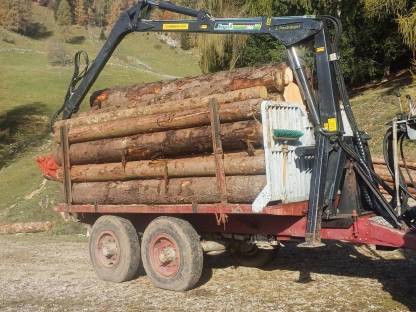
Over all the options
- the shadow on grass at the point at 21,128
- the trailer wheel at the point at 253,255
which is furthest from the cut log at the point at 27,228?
the shadow on grass at the point at 21,128

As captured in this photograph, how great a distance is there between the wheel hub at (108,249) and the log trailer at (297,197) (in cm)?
8

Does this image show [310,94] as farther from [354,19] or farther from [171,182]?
[354,19]

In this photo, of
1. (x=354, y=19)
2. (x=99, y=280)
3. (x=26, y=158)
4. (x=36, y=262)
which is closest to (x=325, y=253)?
(x=99, y=280)

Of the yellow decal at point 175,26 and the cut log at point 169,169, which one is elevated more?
the yellow decal at point 175,26

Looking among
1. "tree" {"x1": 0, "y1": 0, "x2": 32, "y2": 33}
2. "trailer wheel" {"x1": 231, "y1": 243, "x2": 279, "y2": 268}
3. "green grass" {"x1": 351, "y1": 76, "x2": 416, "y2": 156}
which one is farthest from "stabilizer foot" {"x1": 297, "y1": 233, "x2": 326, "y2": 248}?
"tree" {"x1": 0, "y1": 0, "x2": 32, "y2": 33}

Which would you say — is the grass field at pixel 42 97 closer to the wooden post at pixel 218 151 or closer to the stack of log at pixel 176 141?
the stack of log at pixel 176 141

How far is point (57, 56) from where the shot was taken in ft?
226

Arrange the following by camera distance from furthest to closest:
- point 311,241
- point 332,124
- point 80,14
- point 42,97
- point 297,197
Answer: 1. point 80,14
2. point 42,97
3. point 297,197
4. point 332,124
5. point 311,241

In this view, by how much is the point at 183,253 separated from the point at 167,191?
2.87 ft

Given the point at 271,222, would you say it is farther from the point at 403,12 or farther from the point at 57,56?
the point at 57,56

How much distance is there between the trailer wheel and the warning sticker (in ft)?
10.7

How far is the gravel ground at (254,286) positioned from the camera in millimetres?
7055

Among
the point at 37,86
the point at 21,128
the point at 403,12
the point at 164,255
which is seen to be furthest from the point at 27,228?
the point at 37,86

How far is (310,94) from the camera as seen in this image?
24.0ft
